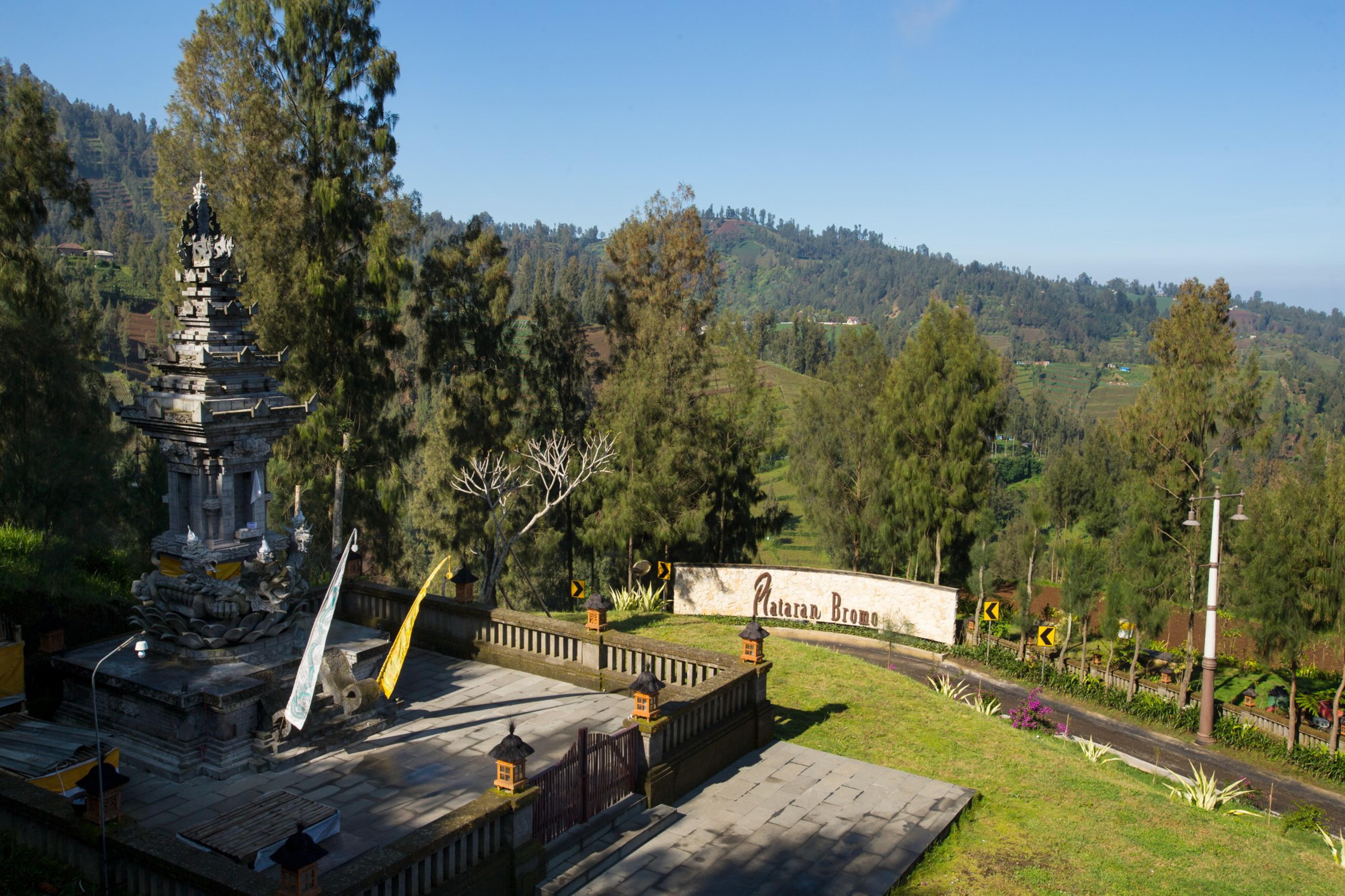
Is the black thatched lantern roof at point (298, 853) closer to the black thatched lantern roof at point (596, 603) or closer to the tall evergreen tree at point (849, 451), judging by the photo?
the black thatched lantern roof at point (596, 603)

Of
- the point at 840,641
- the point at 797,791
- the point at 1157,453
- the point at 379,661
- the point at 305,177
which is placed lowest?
the point at 840,641

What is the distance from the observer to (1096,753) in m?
18.7

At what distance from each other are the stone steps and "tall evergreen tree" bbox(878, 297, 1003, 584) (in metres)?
23.0

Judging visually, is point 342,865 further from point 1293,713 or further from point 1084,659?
point 1084,659

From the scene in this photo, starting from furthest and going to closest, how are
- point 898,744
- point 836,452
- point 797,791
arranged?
1. point 836,452
2. point 898,744
3. point 797,791

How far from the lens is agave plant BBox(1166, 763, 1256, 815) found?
16.0m

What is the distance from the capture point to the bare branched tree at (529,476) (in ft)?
83.4

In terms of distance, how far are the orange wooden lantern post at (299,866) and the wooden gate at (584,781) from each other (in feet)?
9.58

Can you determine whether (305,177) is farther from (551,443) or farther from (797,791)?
(797,791)

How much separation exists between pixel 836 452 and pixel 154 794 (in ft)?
119

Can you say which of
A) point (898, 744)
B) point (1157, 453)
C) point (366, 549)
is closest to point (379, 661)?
point (898, 744)

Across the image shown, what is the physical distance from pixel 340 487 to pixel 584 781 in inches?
694

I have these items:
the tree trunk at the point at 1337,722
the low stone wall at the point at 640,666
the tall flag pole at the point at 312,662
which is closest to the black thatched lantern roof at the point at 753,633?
the low stone wall at the point at 640,666

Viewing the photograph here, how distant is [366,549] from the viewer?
30.8 metres
